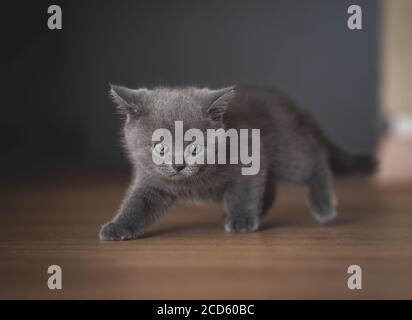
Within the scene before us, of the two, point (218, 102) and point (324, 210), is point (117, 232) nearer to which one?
point (218, 102)

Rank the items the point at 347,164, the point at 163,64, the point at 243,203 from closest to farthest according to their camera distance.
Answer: the point at 243,203 → the point at 347,164 → the point at 163,64

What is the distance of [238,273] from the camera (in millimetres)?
1119

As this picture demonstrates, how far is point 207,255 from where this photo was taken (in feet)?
4.13

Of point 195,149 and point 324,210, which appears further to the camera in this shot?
point 324,210

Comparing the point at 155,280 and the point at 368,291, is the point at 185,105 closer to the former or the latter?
the point at 155,280

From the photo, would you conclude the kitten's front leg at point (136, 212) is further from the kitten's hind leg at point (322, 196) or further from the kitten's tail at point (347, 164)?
the kitten's tail at point (347, 164)

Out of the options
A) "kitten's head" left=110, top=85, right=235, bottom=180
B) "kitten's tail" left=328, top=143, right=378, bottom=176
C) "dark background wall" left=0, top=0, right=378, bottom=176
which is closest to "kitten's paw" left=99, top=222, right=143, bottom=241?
"kitten's head" left=110, top=85, right=235, bottom=180

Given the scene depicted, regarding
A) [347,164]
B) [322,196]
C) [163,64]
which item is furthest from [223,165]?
[163,64]

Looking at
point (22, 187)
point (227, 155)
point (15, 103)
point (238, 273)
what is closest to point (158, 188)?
point (227, 155)

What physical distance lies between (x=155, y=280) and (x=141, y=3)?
1317 mm

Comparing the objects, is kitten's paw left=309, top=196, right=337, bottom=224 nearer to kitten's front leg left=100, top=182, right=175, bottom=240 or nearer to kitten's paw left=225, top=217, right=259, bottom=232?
kitten's paw left=225, top=217, right=259, bottom=232

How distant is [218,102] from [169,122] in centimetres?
13

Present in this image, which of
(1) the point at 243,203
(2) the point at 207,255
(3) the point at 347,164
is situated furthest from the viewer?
(3) the point at 347,164

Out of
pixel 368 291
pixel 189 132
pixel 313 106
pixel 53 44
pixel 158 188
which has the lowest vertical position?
pixel 368 291
